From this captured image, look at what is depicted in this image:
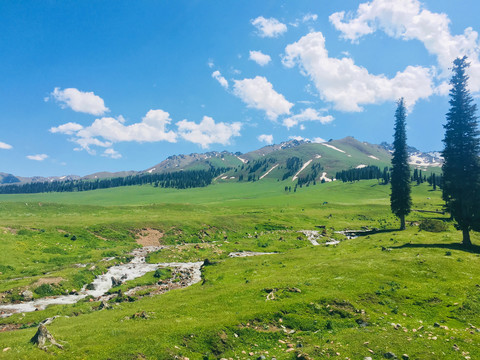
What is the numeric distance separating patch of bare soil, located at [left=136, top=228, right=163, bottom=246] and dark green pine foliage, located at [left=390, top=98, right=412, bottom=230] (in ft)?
216

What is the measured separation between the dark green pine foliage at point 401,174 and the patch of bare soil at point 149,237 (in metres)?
65.8

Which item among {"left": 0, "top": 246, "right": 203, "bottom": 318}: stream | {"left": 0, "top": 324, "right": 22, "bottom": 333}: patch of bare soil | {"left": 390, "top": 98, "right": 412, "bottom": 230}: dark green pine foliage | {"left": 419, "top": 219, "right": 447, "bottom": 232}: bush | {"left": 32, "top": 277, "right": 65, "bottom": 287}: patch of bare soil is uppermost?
{"left": 390, "top": 98, "right": 412, "bottom": 230}: dark green pine foliage

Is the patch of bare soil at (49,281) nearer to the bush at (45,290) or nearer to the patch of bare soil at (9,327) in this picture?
the bush at (45,290)

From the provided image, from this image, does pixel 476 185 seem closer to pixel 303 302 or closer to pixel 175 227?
pixel 303 302

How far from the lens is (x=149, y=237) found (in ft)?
221

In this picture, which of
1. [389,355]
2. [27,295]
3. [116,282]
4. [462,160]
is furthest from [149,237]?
[462,160]

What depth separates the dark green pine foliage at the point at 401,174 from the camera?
72.1 metres

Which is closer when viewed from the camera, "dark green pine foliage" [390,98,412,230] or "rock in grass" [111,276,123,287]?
"rock in grass" [111,276,123,287]

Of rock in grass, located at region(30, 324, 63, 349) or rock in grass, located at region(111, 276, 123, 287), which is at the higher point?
rock in grass, located at region(30, 324, 63, 349)

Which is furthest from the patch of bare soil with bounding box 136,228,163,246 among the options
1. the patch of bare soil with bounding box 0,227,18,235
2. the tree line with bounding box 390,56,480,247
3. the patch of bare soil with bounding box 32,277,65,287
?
the tree line with bounding box 390,56,480,247

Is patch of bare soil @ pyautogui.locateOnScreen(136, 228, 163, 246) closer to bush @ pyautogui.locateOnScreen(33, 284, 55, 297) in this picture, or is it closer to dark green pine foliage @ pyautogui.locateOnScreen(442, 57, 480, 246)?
bush @ pyautogui.locateOnScreen(33, 284, 55, 297)

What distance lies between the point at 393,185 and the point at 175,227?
6427 cm

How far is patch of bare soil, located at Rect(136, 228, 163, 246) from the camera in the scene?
64.6m

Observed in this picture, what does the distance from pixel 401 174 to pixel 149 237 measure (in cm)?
7209
